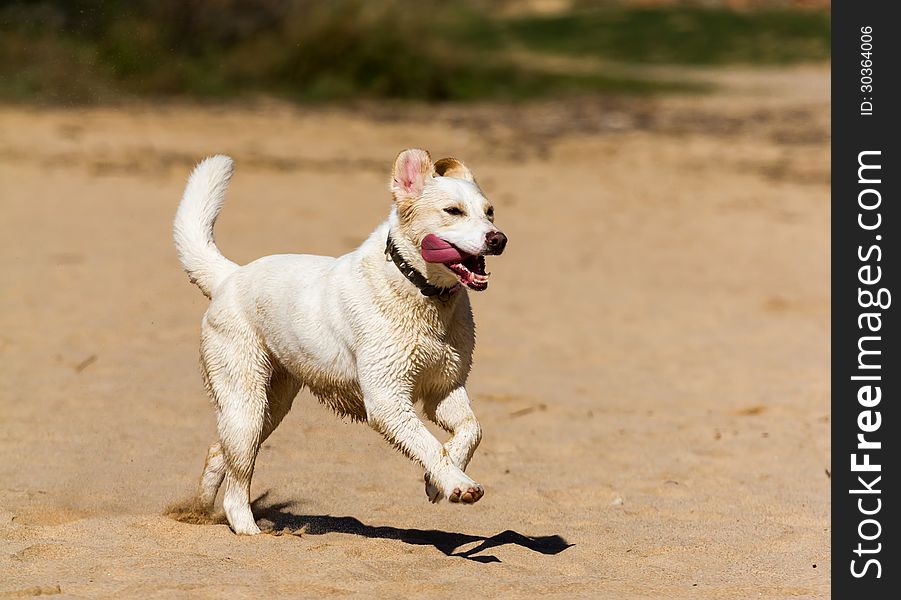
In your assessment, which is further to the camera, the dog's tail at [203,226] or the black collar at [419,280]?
the dog's tail at [203,226]

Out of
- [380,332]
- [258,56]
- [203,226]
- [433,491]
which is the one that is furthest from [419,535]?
[258,56]

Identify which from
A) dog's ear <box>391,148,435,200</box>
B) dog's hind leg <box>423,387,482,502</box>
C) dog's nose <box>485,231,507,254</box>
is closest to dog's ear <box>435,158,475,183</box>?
dog's ear <box>391,148,435,200</box>

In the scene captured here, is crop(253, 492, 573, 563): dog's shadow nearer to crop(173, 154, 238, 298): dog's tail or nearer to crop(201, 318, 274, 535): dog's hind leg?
crop(201, 318, 274, 535): dog's hind leg

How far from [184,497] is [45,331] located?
3.47 m

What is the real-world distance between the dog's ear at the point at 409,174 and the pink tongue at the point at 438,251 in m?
0.22

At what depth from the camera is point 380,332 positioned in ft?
17.1

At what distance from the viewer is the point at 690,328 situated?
10.6 meters

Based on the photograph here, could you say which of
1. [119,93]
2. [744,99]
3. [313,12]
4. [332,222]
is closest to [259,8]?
[313,12]

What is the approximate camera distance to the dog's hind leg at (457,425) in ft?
17.1

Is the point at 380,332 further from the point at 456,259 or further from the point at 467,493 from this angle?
the point at 467,493

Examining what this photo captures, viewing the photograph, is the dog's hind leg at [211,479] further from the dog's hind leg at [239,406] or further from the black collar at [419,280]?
the black collar at [419,280]

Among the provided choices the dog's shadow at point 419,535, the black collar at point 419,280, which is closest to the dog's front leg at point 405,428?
the black collar at point 419,280

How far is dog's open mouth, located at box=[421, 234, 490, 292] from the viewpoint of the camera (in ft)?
16.4

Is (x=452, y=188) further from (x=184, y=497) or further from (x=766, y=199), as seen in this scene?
(x=766, y=199)
